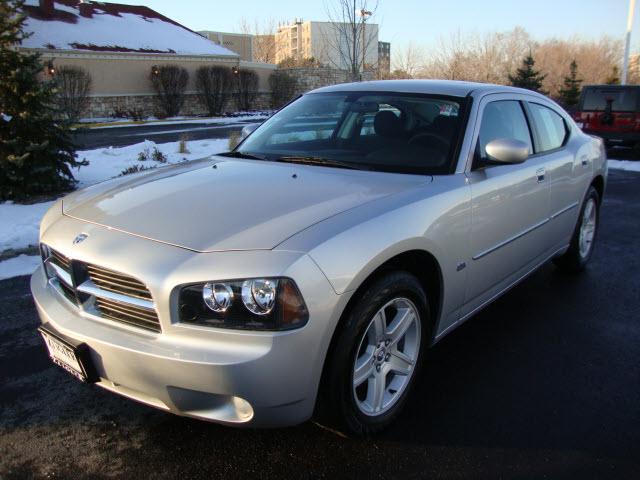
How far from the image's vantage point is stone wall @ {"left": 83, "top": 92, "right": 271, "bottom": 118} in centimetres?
2949

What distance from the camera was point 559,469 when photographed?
7.97ft

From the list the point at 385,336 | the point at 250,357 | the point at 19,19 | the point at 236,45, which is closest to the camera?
the point at 250,357

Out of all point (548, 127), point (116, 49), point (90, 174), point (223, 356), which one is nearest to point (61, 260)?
point (223, 356)

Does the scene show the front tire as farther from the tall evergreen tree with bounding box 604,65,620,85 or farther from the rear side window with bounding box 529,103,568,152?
the tall evergreen tree with bounding box 604,65,620,85

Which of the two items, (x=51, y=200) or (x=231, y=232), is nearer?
(x=231, y=232)

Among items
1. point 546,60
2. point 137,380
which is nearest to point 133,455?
point 137,380

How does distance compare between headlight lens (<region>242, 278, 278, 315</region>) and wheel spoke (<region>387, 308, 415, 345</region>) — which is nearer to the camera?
headlight lens (<region>242, 278, 278, 315</region>)

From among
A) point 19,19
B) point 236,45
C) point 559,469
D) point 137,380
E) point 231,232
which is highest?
point 236,45

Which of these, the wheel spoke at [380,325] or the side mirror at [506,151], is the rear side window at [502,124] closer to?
the side mirror at [506,151]

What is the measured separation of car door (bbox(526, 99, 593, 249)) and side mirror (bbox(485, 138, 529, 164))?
3.00 feet

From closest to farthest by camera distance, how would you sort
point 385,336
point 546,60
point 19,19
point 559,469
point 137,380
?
1. point 137,380
2. point 559,469
3. point 385,336
4. point 19,19
5. point 546,60

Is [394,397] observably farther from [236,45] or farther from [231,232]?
[236,45]

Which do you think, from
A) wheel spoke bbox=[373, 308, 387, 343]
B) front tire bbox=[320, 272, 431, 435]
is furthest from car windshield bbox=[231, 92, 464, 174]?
wheel spoke bbox=[373, 308, 387, 343]

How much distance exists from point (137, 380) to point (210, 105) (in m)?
32.9
